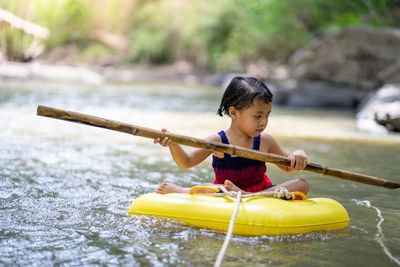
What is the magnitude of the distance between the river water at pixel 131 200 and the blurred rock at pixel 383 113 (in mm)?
432

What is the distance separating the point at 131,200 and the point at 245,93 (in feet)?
3.62

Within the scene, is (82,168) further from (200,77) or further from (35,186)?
(200,77)

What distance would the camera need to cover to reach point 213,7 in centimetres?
2488

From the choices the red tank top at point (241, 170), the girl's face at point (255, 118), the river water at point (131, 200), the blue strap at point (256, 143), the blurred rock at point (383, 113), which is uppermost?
the blurred rock at point (383, 113)

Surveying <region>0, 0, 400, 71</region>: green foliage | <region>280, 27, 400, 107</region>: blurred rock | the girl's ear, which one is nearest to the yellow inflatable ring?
the girl's ear

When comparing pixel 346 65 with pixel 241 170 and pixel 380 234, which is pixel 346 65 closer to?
pixel 241 170

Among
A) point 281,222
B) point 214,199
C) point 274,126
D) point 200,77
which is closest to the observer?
point 281,222

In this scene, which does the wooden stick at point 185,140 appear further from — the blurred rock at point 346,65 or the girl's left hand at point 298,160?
the blurred rock at point 346,65

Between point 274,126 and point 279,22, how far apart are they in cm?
931

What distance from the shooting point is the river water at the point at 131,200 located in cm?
215

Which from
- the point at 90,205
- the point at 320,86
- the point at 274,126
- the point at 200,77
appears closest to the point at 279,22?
the point at 320,86

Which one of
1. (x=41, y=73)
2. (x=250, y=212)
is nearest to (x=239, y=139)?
(x=250, y=212)

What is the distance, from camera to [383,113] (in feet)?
23.2

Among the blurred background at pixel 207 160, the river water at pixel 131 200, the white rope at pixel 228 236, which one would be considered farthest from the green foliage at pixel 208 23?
the white rope at pixel 228 236
